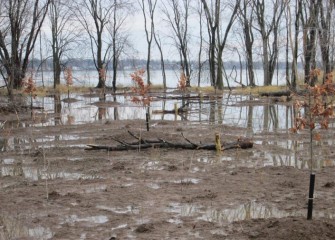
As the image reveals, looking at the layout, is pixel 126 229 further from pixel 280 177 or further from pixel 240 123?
pixel 240 123

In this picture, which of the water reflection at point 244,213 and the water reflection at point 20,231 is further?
the water reflection at point 244,213

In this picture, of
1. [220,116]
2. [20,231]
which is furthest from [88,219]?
[220,116]

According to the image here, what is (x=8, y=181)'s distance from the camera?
941 centimetres

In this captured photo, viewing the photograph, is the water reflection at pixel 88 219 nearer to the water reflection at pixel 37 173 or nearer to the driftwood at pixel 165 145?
the water reflection at pixel 37 173

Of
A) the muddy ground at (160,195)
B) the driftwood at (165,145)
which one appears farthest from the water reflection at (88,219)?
the driftwood at (165,145)

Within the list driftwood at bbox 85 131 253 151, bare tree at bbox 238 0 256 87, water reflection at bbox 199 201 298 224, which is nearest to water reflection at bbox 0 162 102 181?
driftwood at bbox 85 131 253 151

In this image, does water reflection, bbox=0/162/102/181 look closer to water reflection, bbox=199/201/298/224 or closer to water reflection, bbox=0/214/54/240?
water reflection, bbox=0/214/54/240

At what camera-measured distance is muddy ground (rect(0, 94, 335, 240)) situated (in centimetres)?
625

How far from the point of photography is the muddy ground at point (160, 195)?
246 inches

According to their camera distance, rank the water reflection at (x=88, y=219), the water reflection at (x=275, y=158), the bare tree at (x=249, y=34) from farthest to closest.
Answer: the bare tree at (x=249, y=34) < the water reflection at (x=275, y=158) < the water reflection at (x=88, y=219)

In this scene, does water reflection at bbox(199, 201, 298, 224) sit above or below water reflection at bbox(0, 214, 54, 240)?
above

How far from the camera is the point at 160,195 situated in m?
8.04

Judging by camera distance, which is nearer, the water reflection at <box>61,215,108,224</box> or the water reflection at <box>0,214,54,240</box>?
the water reflection at <box>0,214,54,240</box>

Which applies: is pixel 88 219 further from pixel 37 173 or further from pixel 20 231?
pixel 37 173
